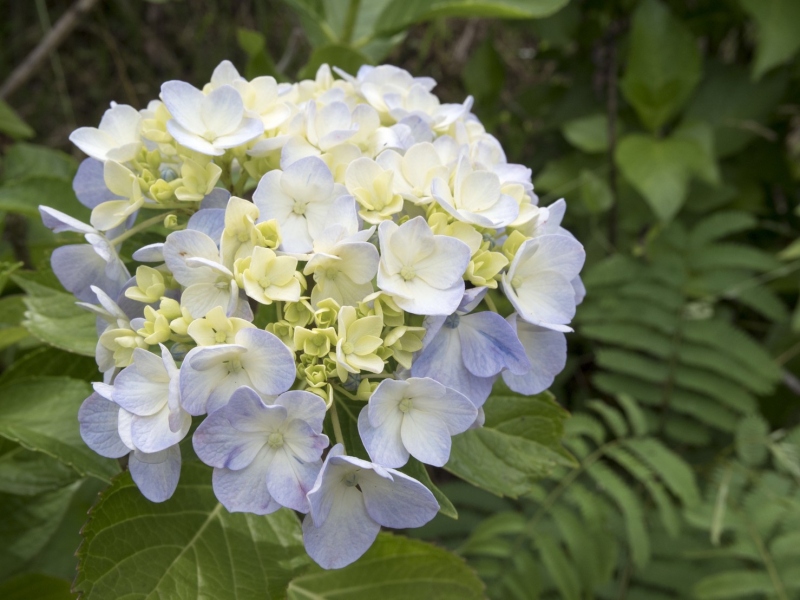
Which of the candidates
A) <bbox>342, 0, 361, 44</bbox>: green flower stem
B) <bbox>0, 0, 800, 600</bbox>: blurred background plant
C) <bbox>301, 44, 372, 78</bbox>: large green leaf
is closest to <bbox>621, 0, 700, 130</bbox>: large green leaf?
<bbox>0, 0, 800, 600</bbox>: blurred background plant

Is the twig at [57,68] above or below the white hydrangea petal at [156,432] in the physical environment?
below

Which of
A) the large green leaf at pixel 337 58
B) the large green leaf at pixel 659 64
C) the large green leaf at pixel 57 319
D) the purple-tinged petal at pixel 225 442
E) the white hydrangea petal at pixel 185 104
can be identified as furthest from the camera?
the large green leaf at pixel 659 64

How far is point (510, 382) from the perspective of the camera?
0.60 metres

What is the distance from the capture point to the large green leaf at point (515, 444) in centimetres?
75

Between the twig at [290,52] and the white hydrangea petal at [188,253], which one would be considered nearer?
the white hydrangea petal at [188,253]

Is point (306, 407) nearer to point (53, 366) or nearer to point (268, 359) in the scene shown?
point (268, 359)

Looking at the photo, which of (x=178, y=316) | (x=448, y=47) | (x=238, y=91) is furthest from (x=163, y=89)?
(x=448, y=47)

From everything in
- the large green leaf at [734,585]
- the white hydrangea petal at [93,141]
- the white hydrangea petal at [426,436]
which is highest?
the white hydrangea petal at [93,141]

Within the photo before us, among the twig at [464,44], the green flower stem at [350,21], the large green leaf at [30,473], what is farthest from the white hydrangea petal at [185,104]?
the twig at [464,44]

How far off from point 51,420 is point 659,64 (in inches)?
54.8

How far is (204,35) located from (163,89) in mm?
1646

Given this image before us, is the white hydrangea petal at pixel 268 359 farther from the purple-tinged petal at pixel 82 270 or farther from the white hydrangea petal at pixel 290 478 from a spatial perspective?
the purple-tinged petal at pixel 82 270

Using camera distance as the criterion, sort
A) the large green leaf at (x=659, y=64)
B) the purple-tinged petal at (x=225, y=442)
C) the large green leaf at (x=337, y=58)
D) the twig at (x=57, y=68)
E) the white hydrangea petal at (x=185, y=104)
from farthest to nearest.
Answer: the twig at (x=57, y=68) < the large green leaf at (x=659, y=64) < the large green leaf at (x=337, y=58) < the white hydrangea petal at (x=185, y=104) < the purple-tinged petal at (x=225, y=442)

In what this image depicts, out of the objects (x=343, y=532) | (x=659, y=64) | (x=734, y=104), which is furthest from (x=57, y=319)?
(x=734, y=104)
